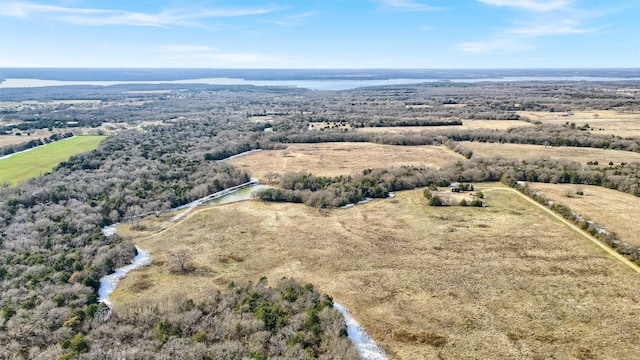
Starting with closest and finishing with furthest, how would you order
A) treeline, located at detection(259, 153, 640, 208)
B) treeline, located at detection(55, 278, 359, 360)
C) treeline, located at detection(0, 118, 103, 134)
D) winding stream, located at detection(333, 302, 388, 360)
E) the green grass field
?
1. treeline, located at detection(55, 278, 359, 360)
2. winding stream, located at detection(333, 302, 388, 360)
3. treeline, located at detection(259, 153, 640, 208)
4. the green grass field
5. treeline, located at detection(0, 118, 103, 134)

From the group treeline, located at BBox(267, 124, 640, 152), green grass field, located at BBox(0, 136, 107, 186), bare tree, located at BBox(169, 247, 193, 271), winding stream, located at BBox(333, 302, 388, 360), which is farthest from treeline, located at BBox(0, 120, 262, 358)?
treeline, located at BBox(267, 124, 640, 152)

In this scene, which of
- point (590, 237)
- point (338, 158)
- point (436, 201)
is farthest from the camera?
point (338, 158)

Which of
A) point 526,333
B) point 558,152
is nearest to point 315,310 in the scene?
point 526,333

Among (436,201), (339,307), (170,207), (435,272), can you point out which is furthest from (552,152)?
(170,207)

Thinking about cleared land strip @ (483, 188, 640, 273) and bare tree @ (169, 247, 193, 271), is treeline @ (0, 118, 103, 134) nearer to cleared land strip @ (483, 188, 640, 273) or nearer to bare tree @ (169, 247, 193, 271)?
bare tree @ (169, 247, 193, 271)

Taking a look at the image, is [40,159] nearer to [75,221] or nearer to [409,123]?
[75,221]

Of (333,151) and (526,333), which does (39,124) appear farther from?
(526,333)
